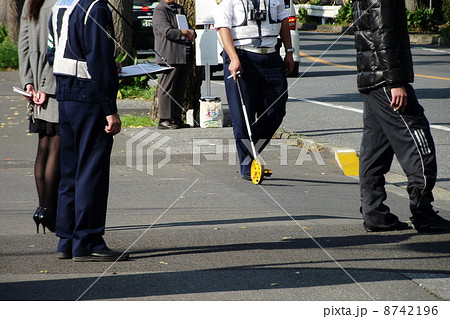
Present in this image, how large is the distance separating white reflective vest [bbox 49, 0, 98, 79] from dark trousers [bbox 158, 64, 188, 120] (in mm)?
6316

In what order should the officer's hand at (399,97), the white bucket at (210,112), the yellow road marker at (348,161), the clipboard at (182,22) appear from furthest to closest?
the clipboard at (182,22), the white bucket at (210,112), the yellow road marker at (348,161), the officer's hand at (399,97)

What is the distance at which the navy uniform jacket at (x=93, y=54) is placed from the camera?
5004mm


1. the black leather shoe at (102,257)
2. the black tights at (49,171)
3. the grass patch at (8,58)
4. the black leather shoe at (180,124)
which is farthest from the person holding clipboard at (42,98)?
the grass patch at (8,58)

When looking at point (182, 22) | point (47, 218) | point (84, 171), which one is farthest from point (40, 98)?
point (182, 22)

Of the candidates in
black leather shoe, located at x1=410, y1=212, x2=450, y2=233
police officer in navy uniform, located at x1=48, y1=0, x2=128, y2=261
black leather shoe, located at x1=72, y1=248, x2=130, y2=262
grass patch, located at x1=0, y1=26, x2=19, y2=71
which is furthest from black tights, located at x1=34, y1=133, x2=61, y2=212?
grass patch, located at x1=0, y1=26, x2=19, y2=71

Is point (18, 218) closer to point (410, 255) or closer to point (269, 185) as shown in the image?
point (269, 185)

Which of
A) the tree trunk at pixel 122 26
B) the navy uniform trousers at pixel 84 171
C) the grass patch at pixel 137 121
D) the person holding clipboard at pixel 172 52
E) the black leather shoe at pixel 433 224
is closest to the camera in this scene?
the navy uniform trousers at pixel 84 171

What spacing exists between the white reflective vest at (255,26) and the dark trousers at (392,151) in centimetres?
214

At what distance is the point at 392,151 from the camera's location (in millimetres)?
6113

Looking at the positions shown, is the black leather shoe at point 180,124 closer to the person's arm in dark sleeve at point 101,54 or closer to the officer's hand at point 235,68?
the officer's hand at point 235,68

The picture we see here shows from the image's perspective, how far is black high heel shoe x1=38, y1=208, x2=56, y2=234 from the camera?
237 inches

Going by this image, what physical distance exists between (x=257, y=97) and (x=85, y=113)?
3.27 m
